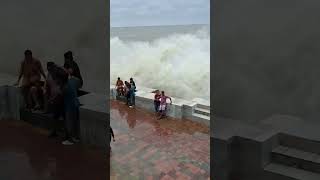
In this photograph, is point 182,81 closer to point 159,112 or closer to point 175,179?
point 159,112

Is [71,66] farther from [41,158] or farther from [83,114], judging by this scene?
[41,158]

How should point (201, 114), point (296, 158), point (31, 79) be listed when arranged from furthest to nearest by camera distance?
point (201, 114)
point (31, 79)
point (296, 158)

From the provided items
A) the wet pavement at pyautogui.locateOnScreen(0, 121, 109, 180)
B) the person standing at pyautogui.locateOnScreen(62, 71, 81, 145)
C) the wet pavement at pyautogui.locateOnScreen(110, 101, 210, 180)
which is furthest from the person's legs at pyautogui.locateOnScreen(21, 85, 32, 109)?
the wet pavement at pyautogui.locateOnScreen(110, 101, 210, 180)

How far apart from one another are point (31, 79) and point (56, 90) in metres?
0.17

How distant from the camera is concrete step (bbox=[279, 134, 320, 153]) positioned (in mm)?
1248

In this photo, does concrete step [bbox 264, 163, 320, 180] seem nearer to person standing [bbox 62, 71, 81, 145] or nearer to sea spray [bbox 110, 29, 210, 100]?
person standing [bbox 62, 71, 81, 145]

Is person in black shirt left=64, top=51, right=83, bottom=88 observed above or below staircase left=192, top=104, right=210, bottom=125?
above

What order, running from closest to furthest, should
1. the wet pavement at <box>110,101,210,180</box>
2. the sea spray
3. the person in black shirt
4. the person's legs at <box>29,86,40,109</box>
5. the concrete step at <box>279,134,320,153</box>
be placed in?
1. the concrete step at <box>279,134,320,153</box>
2. the person in black shirt
3. the person's legs at <box>29,86,40,109</box>
4. the wet pavement at <box>110,101,210,180</box>
5. the sea spray

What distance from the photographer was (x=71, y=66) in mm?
1782

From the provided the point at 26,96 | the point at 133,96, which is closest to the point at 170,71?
the point at 133,96

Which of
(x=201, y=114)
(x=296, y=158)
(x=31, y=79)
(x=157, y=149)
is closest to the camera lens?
(x=296, y=158)

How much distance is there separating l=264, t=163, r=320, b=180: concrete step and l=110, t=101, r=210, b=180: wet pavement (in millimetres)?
1484

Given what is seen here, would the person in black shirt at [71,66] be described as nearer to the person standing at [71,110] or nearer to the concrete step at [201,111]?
the person standing at [71,110]

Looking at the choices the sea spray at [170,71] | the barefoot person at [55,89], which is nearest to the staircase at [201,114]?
the sea spray at [170,71]
